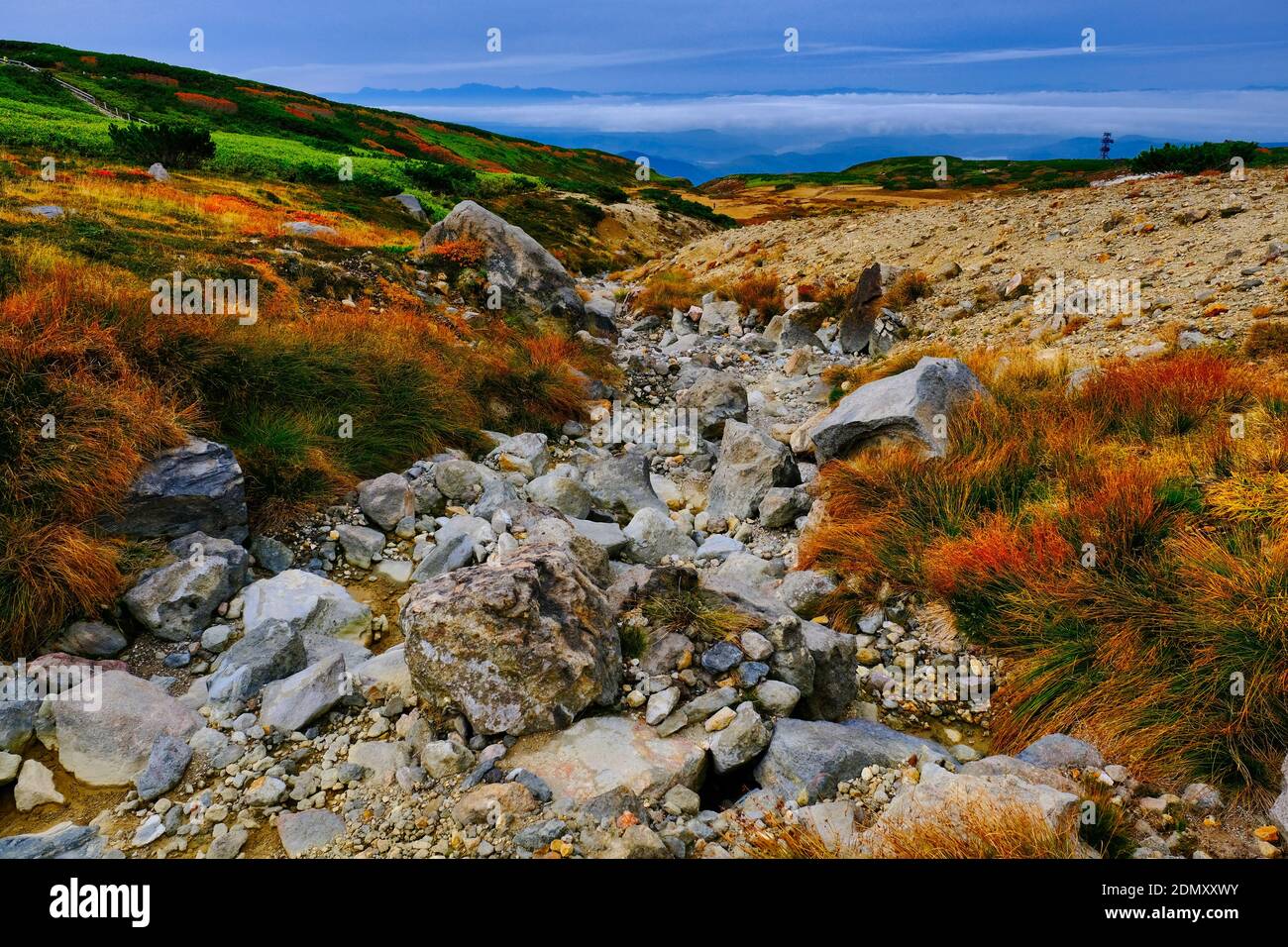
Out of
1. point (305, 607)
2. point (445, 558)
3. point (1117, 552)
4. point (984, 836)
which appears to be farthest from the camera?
point (445, 558)

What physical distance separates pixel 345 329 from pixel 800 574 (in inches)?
339

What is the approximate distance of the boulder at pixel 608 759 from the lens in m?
4.22

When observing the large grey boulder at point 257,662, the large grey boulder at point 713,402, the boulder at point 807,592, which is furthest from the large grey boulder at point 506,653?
the large grey boulder at point 713,402

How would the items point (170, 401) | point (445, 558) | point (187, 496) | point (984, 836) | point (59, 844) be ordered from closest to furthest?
1. point (984, 836)
2. point (59, 844)
3. point (187, 496)
4. point (445, 558)
5. point (170, 401)

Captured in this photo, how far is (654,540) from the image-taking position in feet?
26.5

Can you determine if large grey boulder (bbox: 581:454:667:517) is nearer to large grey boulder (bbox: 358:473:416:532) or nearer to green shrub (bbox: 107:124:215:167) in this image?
large grey boulder (bbox: 358:473:416:532)

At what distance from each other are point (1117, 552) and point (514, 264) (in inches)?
623

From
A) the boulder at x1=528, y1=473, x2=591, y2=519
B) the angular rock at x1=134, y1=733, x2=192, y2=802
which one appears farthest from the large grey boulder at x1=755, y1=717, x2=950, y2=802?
the boulder at x1=528, y1=473, x2=591, y2=519

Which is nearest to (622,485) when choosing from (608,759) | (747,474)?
(747,474)

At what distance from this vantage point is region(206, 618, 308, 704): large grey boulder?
520 cm

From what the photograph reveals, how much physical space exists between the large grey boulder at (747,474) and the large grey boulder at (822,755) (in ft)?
14.9

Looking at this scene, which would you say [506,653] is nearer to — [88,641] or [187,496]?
[88,641]

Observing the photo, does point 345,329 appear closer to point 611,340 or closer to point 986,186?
point 611,340

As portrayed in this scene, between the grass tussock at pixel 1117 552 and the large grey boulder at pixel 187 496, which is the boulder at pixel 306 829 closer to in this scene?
the large grey boulder at pixel 187 496
